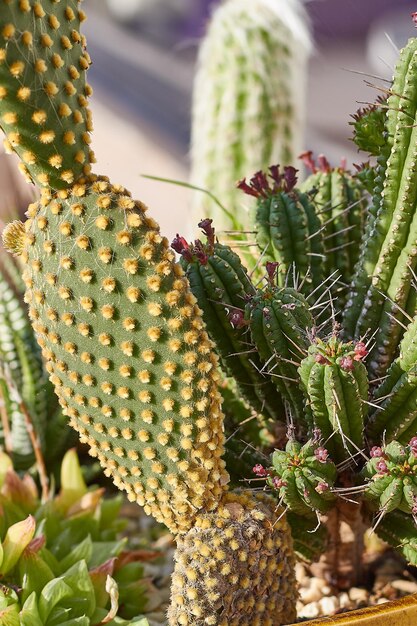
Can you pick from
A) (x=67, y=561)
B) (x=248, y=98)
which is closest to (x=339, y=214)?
(x=67, y=561)

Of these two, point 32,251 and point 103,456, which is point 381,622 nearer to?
point 103,456

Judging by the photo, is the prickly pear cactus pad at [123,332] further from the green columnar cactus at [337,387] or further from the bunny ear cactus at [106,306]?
the green columnar cactus at [337,387]

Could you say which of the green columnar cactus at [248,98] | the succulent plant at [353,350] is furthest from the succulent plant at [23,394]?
the green columnar cactus at [248,98]

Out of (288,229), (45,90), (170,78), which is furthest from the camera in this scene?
(170,78)

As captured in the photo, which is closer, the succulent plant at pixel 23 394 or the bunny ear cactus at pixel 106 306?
the bunny ear cactus at pixel 106 306

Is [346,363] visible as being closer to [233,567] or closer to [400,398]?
[400,398]

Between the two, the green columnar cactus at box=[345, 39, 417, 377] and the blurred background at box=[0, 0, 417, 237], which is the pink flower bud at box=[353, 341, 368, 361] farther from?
the blurred background at box=[0, 0, 417, 237]
